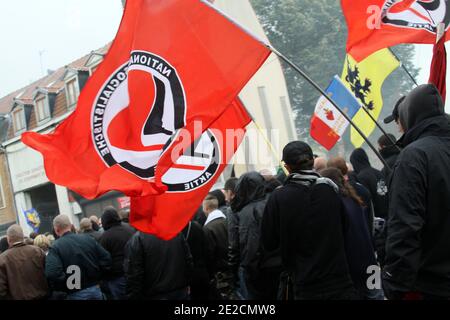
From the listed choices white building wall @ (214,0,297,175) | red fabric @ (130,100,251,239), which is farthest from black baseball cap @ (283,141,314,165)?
white building wall @ (214,0,297,175)

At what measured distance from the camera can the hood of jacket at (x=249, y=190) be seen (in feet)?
19.0

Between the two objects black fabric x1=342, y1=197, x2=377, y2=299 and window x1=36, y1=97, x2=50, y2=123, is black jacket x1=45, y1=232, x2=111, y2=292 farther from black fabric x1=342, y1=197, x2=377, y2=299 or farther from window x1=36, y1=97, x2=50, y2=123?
window x1=36, y1=97, x2=50, y2=123

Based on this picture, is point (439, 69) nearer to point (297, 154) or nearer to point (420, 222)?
point (297, 154)

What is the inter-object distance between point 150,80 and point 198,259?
2.17 m

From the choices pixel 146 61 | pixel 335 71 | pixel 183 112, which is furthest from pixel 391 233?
pixel 335 71

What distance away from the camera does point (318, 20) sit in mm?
39969

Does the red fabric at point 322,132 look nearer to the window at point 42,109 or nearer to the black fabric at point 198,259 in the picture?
the black fabric at point 198,259

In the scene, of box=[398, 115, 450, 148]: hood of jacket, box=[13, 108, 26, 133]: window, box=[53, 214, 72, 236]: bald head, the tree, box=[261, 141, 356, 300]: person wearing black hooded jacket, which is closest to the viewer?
box=[398, 115, 450, 148]: hood of jacket

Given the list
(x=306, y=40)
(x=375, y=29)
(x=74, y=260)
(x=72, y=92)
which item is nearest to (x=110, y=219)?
(x=74, y=260)

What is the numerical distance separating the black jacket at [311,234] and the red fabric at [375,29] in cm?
221

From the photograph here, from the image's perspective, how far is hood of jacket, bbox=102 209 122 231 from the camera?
7402mm

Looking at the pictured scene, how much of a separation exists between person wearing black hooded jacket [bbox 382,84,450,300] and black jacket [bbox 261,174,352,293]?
1.10 meters

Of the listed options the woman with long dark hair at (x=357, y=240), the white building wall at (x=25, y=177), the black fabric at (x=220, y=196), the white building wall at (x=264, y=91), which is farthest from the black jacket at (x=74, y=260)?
the white building wall at (x=25, y=177)

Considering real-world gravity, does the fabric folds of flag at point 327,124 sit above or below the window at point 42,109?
below
